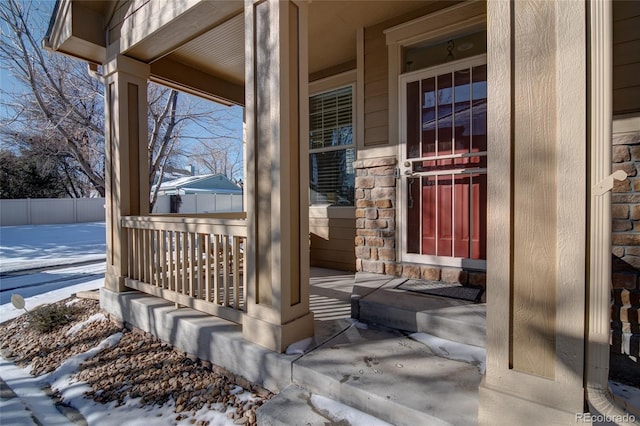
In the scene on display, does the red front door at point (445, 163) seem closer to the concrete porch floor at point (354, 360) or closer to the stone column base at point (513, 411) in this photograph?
the concrete porch floor at point (354, 360)

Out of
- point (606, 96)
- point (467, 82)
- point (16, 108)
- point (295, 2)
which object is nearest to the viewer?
point (606, 96)

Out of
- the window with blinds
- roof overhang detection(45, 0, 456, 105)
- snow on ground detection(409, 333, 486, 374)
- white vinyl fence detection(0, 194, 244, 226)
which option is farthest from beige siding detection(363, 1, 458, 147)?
white vinyl fence detection(0, 194, 244, 226)

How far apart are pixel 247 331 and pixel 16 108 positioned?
8.04 meters

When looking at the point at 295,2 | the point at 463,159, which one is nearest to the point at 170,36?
the point at 295,2

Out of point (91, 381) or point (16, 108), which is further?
point (16, 108)

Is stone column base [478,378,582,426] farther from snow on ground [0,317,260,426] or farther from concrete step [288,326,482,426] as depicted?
snow on ground [0,317,260,426]

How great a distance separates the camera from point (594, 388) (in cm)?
A: 115

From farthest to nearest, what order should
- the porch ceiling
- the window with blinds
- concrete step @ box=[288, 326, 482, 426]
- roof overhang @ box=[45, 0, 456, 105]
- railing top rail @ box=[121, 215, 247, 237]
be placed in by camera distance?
the window with blinds
the porch ceiling
roof overhang @ box=[45, 0, 456, 105]
railing top rail @ box=[121, 215, 247, 237]
concrete step @ box=[288, 326, 482, 426]

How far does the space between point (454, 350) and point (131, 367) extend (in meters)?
2.30

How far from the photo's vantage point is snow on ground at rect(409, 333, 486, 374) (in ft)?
6.02

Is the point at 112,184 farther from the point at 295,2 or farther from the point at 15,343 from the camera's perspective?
the point at 295,2

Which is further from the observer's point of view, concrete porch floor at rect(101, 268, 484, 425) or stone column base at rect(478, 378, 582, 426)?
concrete porch floor at rect(101, 268, 484, 425)

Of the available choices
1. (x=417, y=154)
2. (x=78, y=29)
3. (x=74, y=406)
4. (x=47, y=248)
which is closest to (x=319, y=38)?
(x=417, y=154)

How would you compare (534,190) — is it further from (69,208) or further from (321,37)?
(69,208)
